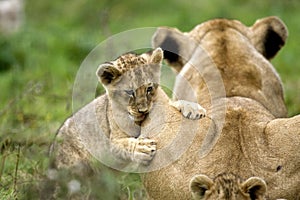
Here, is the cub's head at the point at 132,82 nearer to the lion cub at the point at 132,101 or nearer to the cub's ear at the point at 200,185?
the lion cub at the point at 132,101

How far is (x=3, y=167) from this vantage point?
22.1 feet

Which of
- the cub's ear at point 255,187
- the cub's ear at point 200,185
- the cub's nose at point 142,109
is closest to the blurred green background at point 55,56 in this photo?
the cub's nose at point 142,109

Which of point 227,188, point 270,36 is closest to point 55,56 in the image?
point 270,36

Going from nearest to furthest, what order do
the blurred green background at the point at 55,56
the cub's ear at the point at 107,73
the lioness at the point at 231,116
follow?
the lioness at the point at 231,116 < the cub's ear at the point at 107,73 < the blurred green background at the point at 55,56

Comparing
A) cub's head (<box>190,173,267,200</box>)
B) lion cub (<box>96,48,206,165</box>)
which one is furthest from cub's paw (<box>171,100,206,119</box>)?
cub's head (<box>190,173,267,200</box>)

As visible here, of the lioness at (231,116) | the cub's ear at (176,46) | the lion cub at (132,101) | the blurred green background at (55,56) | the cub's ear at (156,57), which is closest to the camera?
the lioness at (231,116)

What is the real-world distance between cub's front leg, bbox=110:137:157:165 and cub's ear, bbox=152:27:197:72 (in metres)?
1.37

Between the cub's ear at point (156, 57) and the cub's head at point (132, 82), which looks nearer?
the cub's head at point (132, 82)

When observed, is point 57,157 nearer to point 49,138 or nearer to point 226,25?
point 49,138

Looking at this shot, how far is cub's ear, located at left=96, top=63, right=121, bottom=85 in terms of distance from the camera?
6102mm

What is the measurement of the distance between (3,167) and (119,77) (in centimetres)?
121

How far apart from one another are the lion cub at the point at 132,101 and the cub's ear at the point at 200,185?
66 cm

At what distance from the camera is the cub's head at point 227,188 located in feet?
16.5

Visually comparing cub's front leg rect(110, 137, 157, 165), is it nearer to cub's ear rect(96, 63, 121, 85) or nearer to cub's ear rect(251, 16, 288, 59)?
cub's ear rect(96, 63, 121, 85)
